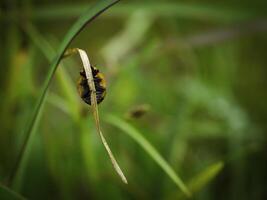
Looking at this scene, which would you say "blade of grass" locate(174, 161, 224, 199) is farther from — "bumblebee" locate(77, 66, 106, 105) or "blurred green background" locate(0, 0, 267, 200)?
"bumblebee" locate(77, 66, 106, 105)

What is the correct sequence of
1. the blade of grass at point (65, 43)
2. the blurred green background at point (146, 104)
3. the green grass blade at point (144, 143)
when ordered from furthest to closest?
the blurred green background at point (146, 104) < the green grass blade at point (144, 143) < the blade of grass at point (65, 43)

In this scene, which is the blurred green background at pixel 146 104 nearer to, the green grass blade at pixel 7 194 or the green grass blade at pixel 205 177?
the green grass blade at pixel 205 177

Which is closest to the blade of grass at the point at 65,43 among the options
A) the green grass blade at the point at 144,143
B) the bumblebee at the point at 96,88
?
the bumblebee at the point at 96,88

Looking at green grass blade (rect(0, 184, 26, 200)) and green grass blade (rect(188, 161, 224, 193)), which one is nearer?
green grass blade (rect(0, 184, 26, 200))

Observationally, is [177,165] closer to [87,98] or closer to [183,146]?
[183,146]

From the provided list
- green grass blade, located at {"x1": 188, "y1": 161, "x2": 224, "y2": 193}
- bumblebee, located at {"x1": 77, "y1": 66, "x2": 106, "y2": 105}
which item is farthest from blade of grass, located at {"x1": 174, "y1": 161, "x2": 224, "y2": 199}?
bumblebee, located at {"x1": 77, "y1": 66, "x2": 106, "y2": 105}


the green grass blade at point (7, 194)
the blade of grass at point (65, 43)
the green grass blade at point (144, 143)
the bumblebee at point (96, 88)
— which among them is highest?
the blade of grass at point (65, 43)

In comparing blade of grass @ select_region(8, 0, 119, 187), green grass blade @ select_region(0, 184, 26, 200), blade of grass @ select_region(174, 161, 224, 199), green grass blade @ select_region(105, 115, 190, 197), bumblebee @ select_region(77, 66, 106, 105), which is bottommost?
blade of grass @ select_region(174, 161, 224, 199)

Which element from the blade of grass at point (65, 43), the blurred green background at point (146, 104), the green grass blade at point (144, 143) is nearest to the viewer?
the blade of grass at point (65, 43)

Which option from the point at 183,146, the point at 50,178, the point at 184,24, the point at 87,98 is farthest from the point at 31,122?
the point at 184,24
